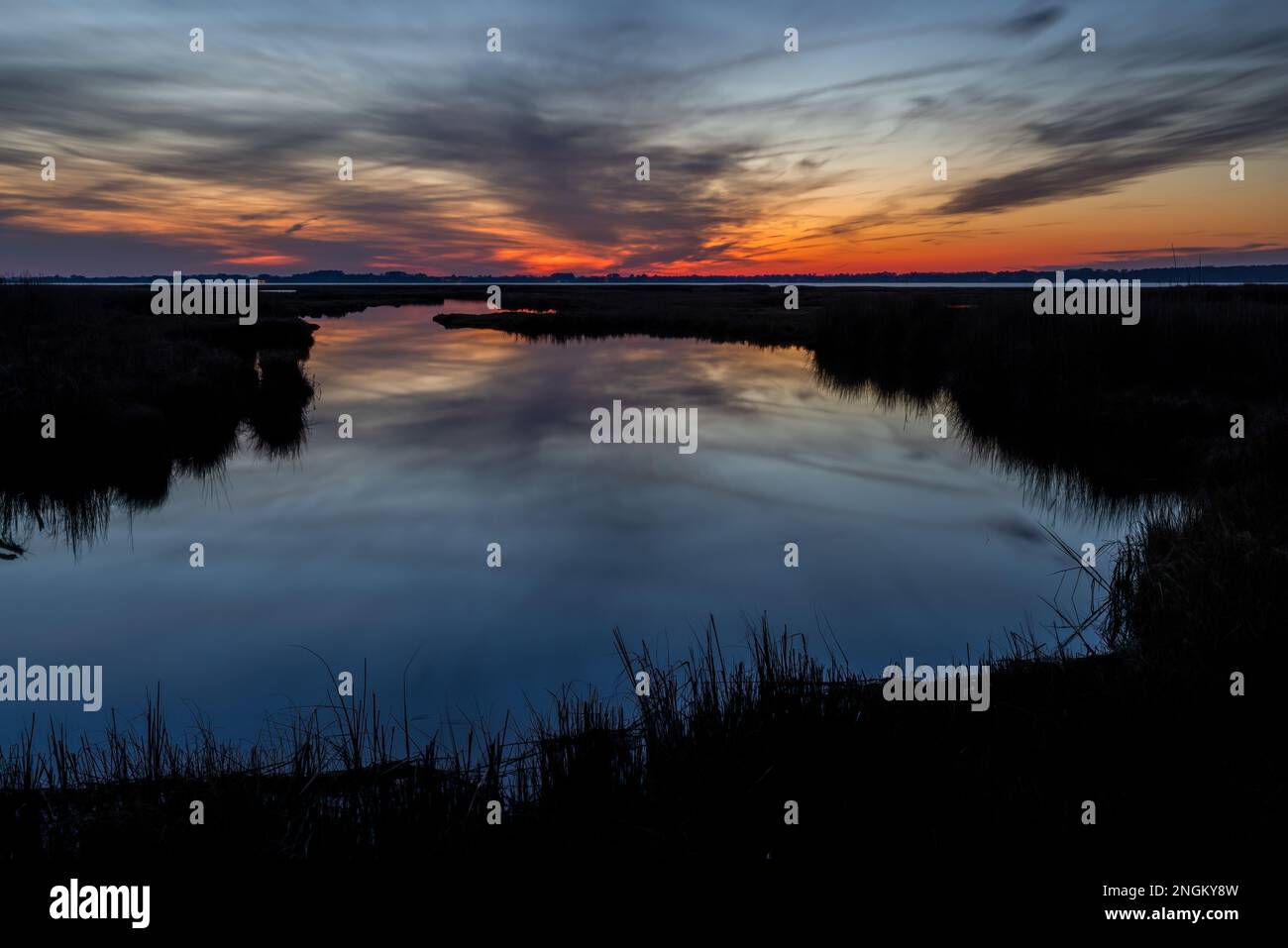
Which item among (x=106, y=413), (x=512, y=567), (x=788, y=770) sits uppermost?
(x=106, y=413)

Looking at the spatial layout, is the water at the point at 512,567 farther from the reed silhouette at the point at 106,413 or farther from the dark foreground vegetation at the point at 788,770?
the dark foreground vegetation at the point at 788,770

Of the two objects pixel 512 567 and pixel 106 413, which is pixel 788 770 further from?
pixel 106 413

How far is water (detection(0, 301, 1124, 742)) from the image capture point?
9.16 metres

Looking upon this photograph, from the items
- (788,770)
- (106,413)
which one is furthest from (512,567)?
(106,413)

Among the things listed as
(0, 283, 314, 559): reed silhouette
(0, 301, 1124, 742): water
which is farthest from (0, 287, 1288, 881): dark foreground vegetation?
(0, 283, 314, 559): reed silhouette

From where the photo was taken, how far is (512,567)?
41.2 feet

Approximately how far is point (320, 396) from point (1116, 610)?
26.5 metres

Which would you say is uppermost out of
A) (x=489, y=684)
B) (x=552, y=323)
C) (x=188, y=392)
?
(x=552, y=323)

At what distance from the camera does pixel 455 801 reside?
4906 mm

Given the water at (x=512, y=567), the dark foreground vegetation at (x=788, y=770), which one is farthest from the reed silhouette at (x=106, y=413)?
the dark foreground vegetation at (x=788, y=770)

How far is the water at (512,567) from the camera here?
30.0 ft
